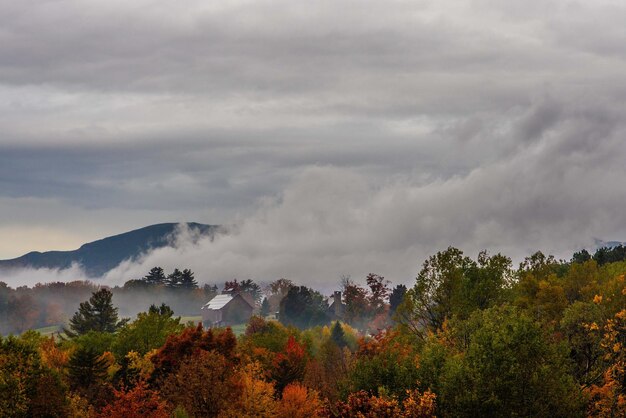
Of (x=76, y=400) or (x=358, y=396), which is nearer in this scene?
(x=358, y=396)

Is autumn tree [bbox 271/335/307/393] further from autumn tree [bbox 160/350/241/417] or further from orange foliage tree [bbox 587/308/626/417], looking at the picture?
orange foliage tree [bbox 587/308/626/417]

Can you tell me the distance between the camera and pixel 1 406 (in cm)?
8038

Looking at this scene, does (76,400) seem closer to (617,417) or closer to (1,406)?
(1,406)

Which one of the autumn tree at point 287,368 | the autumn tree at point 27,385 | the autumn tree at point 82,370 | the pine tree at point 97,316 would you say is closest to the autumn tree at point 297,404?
the autumn tree at point 287,368

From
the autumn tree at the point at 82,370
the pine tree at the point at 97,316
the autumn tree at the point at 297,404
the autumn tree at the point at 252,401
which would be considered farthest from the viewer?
the pine tree at the point at 97,316

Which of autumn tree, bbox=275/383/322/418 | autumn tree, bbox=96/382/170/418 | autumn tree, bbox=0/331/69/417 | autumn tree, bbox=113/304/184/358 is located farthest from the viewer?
autumn tree, bbox=113/304/184/358

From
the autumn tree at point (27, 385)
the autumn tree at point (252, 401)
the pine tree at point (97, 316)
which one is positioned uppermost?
the pine tree at point (97, 316)

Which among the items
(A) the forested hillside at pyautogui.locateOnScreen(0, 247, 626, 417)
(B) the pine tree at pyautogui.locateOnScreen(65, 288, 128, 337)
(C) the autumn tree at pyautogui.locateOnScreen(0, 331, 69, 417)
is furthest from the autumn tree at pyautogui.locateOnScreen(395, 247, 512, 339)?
(B) the pine tree at pyautogui.locateOnScreen(65, 288, 128, 337)

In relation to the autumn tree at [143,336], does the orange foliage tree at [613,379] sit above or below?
below

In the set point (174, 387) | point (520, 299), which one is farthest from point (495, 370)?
point (520, 299)

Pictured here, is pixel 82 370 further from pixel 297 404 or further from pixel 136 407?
pixel 297 404

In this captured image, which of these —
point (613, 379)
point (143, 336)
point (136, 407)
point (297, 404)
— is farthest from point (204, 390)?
point (143, 336)

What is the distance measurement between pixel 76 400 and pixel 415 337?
36.5 metres

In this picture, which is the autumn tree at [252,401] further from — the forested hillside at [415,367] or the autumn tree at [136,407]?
the autumn tree at [136,407]
